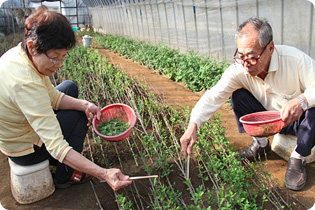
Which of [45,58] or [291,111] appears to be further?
[291,111]

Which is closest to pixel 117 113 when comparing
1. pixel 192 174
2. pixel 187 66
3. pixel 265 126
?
pixel 192 174

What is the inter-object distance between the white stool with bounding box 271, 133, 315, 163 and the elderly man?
0.08 meters

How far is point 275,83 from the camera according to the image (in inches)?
92.0

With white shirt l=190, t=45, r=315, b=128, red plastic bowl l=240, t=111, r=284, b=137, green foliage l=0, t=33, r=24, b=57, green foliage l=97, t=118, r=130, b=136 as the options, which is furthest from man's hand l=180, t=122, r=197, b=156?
green foliage l=0, t=33, r=24, b=57

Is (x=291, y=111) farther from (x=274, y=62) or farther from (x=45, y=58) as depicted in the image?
(x=45, y=58)

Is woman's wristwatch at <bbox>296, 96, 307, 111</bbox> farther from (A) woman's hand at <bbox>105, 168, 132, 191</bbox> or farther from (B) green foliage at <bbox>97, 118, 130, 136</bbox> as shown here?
(B) green foliage at <bbox>97, 118, 130, 136</bbox>

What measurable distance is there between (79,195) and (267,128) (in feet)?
5.15

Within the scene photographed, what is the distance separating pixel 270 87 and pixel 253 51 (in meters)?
0.40

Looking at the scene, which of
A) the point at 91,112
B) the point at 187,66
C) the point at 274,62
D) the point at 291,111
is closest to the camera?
the point at 291,111

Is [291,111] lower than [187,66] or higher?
higher

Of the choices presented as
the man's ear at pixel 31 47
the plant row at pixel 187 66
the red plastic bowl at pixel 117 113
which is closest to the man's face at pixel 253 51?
the red plastic bowl at pixel 117 113

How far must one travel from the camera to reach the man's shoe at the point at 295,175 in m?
2.24

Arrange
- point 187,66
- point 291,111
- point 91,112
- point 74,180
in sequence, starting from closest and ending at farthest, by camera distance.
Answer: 1. point 291,111
2. point 74,180
3. point 91,112
4. point 187,66

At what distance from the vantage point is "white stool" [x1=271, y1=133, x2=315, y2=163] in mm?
2502
